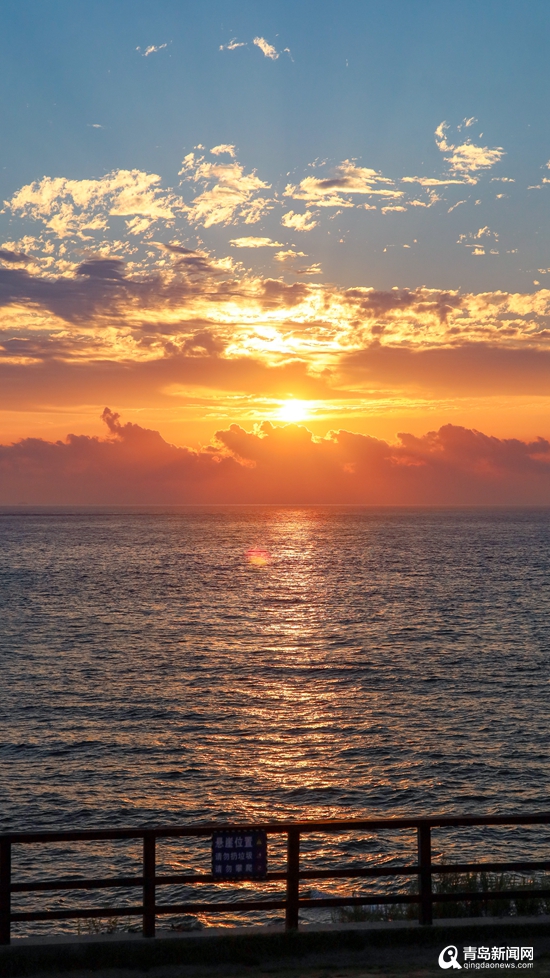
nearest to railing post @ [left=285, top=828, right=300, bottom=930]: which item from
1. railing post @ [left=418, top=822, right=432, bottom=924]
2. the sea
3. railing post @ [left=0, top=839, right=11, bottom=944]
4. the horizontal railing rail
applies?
the horizontal railing rail

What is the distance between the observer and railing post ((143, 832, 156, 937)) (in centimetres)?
1033

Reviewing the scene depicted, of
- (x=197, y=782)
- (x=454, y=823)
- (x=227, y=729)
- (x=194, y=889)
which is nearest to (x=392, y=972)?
(x=454, y=823)

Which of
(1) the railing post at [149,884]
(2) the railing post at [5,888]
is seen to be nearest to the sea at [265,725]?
(1) the railing post at [149,884]

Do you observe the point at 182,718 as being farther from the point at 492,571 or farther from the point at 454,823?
the point at 492,571

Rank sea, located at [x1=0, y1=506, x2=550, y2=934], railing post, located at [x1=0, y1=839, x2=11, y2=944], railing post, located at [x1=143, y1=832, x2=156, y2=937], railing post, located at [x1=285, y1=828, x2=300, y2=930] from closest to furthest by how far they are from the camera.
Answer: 1. railing post, located at [x1=0, y1=839, x2=11, y2=944]
2. railing post, located at [x1=143, y1=832, x2=156, y2=937]
3. railing post, located at [x1=285, y1=828, x2=300, y2=930]
4. sea, located at [x1=0, y1=506, x2=550, y2=934]

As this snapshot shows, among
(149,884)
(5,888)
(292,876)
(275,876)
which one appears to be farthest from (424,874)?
(5,888)

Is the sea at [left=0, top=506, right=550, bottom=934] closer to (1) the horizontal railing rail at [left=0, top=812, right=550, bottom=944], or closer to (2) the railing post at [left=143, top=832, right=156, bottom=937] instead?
(1) the horizontal railing rail at [left=0, top=812, right=550, bottom=944]

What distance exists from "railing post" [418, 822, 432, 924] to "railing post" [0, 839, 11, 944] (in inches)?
208

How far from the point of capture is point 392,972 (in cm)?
978

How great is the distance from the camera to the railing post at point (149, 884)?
Answer: 1033 centimetres

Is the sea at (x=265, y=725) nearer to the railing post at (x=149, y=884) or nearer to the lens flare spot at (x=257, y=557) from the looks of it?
the railing post at (x=149, y=884)

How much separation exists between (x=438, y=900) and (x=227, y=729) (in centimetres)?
2674

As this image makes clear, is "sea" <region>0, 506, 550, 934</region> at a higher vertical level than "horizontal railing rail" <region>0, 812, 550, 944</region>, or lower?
lower

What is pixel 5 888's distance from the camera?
10008mm
